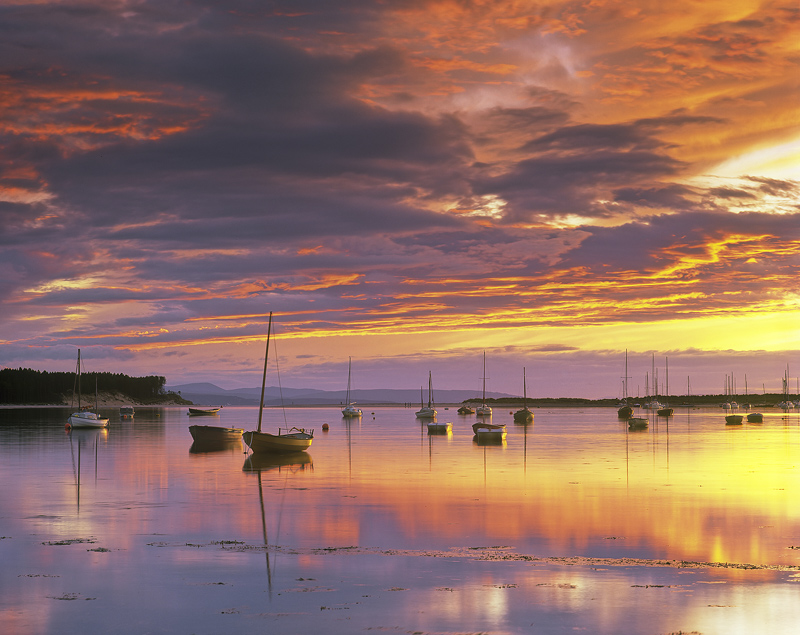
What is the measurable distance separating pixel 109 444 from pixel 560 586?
7861 centimetres

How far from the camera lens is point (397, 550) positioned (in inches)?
1081

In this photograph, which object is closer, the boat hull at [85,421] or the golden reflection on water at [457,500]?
the golden reflection on water at [457,500]

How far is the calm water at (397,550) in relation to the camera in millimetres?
18797

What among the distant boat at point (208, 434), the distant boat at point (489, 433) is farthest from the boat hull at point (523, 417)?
the distant boat at point (208, 434)

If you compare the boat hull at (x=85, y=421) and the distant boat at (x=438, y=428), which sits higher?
the boat hull at (x=85, y=421)

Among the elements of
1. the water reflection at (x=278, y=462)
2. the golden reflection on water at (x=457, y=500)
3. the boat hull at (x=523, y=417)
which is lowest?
the boat hull at (x=523, y=417)

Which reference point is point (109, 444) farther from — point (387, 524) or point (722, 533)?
point (722, 533)

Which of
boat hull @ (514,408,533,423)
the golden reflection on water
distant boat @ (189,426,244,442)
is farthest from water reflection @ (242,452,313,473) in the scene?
boat hull @ (514,408,533,423)

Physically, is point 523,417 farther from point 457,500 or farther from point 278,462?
point 457,500

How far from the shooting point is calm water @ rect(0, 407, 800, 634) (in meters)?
18.8

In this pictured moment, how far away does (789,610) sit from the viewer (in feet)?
63.3

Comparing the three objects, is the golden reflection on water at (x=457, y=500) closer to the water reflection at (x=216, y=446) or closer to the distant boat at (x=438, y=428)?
the water reflection at (x=216, y=446)

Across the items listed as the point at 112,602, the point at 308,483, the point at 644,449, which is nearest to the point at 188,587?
the point at 112,602

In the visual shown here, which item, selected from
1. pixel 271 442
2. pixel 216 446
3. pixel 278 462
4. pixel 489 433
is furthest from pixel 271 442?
pixel 489 433
